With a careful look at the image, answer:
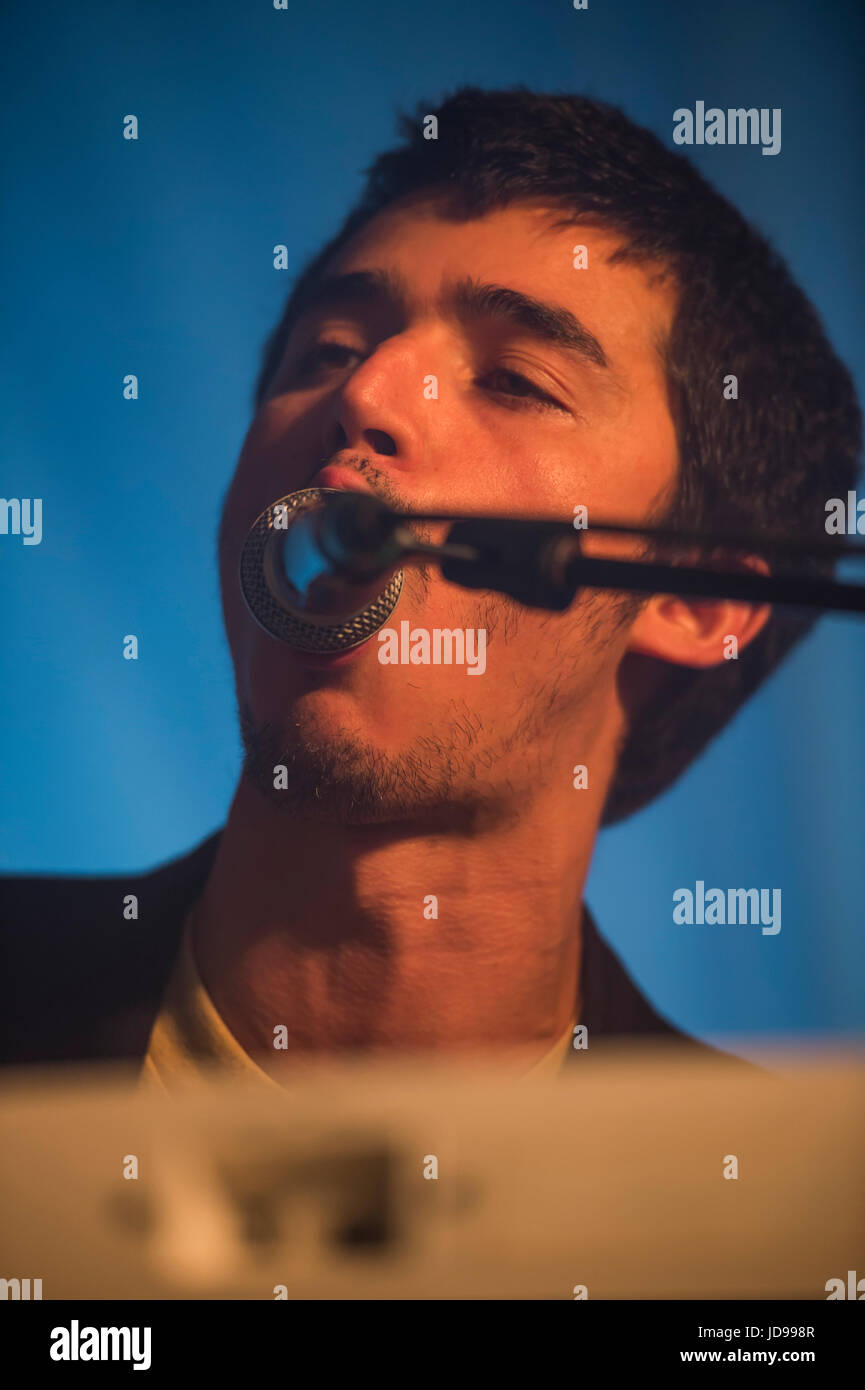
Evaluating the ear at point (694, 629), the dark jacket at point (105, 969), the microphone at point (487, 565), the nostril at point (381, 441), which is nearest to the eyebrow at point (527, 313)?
the nostril at point (381, 441)

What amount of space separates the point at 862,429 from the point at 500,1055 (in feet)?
3.82

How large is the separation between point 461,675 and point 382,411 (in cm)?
41

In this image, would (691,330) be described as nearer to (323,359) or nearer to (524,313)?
(524,313)

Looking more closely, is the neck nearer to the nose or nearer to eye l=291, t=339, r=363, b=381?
the nose

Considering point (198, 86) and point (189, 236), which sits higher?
point (198, 86)

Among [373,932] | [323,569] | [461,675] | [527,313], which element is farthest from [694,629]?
[323,569]

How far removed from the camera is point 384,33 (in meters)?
1.91

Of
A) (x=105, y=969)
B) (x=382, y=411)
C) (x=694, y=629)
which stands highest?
(x=382, y=411)

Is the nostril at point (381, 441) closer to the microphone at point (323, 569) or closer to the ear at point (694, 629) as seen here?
the microphone at point (323, 569)

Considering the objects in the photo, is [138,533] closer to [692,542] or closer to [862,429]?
[692,542]

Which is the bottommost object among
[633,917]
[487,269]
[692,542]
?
[633,917]

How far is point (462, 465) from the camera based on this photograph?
5.61 ft

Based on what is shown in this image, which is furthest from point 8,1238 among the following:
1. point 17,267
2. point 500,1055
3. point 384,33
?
point 384,33

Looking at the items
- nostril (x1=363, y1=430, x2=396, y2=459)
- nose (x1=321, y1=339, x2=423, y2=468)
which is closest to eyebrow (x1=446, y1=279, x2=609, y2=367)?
nose (x1=321, y1=339, x2=423, y2=468)
